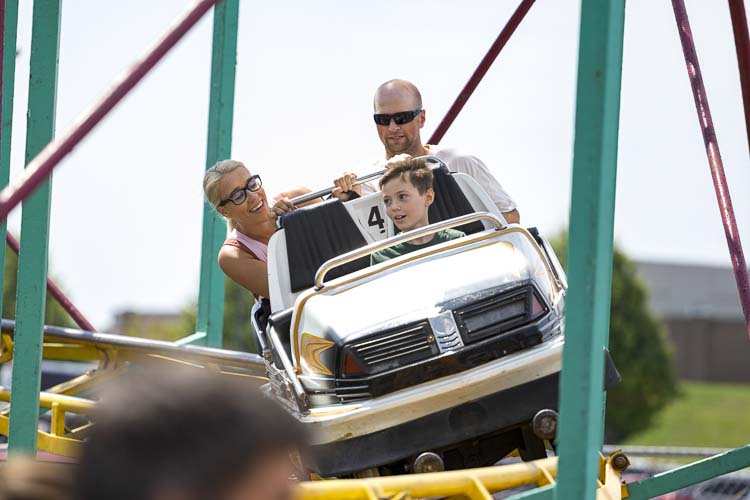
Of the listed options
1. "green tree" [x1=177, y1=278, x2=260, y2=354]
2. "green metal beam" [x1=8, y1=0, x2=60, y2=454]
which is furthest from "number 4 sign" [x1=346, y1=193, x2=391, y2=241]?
"green tree" [x1=177, y1=278, x2=260, y2=354]

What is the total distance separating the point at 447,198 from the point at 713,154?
97cm

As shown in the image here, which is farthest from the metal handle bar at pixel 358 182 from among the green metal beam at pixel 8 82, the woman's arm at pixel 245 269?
the green metal beam at pixel 8 82

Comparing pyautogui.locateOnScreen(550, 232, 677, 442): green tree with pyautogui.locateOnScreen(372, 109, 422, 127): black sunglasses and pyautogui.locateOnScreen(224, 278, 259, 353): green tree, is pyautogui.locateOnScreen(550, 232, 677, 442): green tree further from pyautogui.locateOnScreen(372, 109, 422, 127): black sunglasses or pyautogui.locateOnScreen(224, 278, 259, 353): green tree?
pyautogui.locateOnScreen(372, 109, 422, 127): black sunglasses

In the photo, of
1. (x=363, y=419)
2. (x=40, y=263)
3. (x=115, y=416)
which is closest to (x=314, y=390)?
(x=363, y=419)

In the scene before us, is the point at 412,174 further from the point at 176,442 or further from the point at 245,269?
the point at 176,442

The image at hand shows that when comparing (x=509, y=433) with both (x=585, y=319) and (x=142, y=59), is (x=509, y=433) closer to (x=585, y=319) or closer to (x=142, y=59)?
(x=585, y=319)

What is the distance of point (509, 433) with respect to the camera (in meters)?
3.72

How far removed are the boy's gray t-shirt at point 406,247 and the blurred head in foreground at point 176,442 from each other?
3152 millimetres

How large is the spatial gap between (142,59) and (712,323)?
5209 centimetres

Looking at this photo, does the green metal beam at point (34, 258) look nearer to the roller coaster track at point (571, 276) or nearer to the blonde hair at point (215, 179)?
the roller coaster track at point (571, 276)

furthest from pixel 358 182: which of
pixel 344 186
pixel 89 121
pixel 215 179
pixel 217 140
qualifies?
pixel 89 121

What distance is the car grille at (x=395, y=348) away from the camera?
3471mm

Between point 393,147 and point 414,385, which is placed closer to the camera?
point 414,385

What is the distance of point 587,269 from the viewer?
242cm
